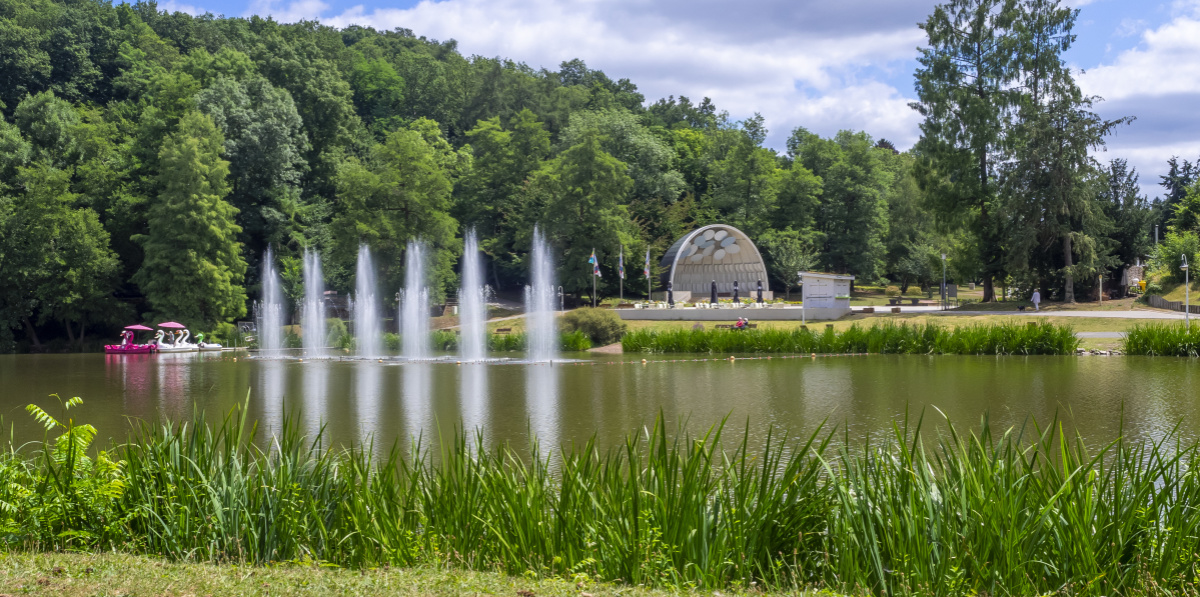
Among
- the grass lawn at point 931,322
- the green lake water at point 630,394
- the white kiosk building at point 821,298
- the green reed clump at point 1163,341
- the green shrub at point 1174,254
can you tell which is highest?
the green shrub at point 1174,254

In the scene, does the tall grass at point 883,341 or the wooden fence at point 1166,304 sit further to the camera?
the wooden fence at point 1166,304

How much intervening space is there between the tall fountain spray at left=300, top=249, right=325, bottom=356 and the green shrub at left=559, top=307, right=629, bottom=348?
10334mm

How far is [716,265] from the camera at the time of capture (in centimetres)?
5416

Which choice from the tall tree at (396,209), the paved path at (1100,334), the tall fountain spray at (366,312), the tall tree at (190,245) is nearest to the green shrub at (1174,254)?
the paved path at (1100,334)

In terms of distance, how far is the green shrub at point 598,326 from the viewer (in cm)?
3309

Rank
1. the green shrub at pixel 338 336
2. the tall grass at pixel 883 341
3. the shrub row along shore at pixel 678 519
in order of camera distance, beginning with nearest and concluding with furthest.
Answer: the shrub row along shore at pixel 678 519 < the tall grass at pixel 883 341 < the green shrub at pixel 338 336

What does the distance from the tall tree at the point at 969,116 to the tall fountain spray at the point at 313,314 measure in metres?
26.9

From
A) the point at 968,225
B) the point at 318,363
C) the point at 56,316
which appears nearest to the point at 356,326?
the point at 318,363

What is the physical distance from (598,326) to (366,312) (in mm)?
10076

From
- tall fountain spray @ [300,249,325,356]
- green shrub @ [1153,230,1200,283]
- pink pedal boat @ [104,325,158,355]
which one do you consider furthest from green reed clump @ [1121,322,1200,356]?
pink pedal boat @ [104,325,158,355]

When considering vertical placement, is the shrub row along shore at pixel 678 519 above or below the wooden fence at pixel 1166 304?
below

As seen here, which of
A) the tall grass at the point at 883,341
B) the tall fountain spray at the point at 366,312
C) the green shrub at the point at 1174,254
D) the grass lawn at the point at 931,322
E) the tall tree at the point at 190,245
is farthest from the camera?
the tall tree at the point at 190,245

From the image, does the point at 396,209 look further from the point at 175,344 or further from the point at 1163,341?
the point at 1163,341

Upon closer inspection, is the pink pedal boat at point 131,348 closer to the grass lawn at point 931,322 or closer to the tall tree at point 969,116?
the grass lawn at point 931,322
